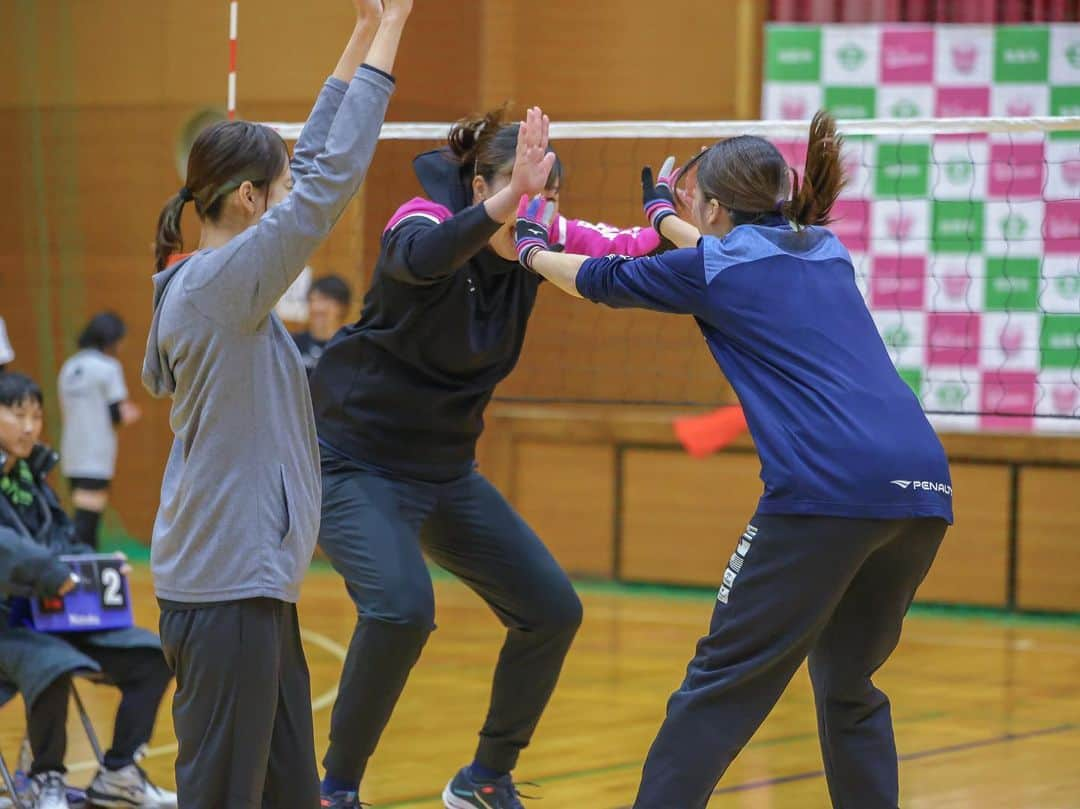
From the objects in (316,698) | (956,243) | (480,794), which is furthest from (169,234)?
(956,243)

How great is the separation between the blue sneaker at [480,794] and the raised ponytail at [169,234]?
68.0 inches

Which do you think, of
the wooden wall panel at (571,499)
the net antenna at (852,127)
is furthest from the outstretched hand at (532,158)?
the wooden wall panel at (571,499)

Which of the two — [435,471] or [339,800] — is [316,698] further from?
[435,471]

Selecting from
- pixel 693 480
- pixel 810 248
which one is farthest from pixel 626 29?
pixel 810 248

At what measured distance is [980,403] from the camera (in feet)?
28.1

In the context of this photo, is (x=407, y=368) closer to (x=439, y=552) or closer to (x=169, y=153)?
(x=439, y=552)

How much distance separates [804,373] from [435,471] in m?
1.23

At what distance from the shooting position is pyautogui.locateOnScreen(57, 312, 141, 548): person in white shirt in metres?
8.67

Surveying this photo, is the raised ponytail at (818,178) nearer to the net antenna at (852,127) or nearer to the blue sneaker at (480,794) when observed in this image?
the net antenna at (852,127)

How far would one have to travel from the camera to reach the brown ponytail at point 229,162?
2840 mm

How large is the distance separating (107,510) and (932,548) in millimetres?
7801

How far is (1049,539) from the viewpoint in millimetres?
8477

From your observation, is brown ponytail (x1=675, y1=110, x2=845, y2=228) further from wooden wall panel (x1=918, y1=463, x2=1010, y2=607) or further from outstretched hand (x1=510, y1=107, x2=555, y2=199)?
wooden wall panel (x1=918, y1=463, x2=1010, y2=607)

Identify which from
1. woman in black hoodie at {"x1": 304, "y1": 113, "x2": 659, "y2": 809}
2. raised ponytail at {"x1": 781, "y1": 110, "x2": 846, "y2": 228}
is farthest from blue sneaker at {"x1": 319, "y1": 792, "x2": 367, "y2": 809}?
raised ponytail at {"x1": 781, "y1": 110, "x2": 846, "y2": 228}
